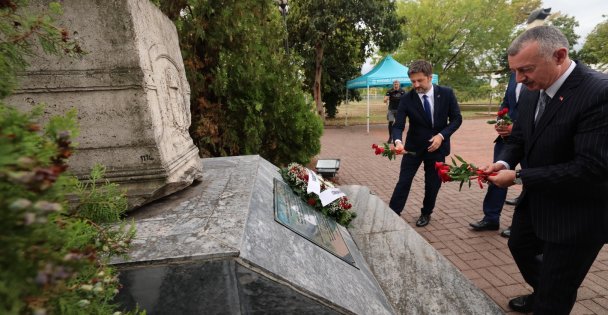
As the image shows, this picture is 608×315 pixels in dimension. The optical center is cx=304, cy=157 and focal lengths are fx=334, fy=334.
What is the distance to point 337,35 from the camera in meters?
16.4

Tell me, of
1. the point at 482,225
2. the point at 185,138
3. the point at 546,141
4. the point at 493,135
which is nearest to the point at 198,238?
the point at 185,138

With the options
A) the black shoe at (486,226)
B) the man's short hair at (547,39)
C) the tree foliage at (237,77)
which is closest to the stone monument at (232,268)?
the man's short hair at (547,39)

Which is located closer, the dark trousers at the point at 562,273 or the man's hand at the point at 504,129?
the dark trousers at the point at 562,273

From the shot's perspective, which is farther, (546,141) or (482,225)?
(482,225)

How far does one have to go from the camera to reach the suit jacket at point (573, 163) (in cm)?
169

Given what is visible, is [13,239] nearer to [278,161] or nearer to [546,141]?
[546,141]

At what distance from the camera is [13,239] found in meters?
0.62

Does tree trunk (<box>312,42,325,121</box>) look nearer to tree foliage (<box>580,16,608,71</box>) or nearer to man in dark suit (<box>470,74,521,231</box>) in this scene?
man in dark suit (<box>470,74,521,231</box>)

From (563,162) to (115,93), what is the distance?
2633 mm

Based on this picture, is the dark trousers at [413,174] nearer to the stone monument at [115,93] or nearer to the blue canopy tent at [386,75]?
the stone monument at [115,93]

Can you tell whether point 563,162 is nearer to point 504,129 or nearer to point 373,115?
point 504,129

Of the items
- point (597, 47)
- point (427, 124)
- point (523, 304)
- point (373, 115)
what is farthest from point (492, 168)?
point (597, 47)

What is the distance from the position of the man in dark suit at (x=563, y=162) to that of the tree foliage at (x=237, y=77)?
13.2ft

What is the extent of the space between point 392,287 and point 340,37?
15.8m
